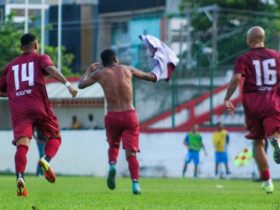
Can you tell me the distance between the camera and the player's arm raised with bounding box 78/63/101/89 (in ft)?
56.1

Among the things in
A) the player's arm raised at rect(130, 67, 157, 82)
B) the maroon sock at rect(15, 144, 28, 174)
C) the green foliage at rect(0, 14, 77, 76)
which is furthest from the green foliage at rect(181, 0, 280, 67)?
the maroon sock at rect(15, 144, 28, 174)

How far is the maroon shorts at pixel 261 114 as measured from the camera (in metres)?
16.5

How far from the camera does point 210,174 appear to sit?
36.5 meters

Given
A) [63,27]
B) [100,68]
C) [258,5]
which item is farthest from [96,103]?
[100,68]

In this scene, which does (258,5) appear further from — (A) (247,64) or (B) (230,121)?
(A) (247,64)

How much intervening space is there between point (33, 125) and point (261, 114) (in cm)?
329

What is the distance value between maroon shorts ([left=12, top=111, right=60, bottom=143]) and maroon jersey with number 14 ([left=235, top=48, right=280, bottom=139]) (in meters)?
2.76

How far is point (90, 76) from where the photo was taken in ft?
56.8

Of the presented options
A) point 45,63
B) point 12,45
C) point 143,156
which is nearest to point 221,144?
point 143,156

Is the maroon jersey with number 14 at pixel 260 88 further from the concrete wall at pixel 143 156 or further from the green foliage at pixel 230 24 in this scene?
the green foliage at pixel 230 24

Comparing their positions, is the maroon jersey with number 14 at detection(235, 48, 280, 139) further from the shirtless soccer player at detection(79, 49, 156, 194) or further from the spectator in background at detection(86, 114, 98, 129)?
the spectator in background at detection(86, 114, 98, 129)

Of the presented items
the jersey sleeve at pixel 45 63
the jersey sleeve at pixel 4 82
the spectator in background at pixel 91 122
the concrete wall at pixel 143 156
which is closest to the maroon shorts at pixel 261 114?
the jersey sleeve at pixel 45 63

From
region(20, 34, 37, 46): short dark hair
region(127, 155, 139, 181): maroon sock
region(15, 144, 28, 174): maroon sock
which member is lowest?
region(127, 155, 139, 181): maroon sock

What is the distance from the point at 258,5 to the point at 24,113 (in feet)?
110
